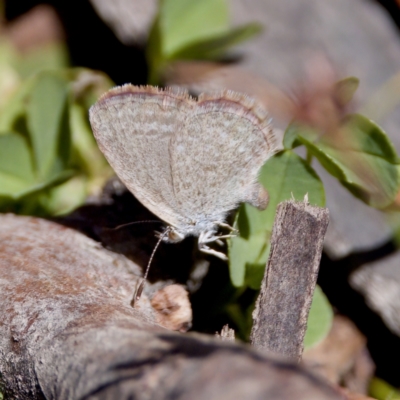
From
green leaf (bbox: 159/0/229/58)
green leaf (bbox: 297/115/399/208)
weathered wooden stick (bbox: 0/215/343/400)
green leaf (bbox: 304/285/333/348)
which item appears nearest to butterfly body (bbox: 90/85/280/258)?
green leaf (bbox: 297/115/399/208)

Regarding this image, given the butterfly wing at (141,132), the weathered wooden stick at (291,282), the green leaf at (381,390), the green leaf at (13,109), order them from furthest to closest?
the green leaf at (13,109) → the green leaf at (381,390) → the butterfly wing at (141,132) → the weathered wooden stick at (291,282)

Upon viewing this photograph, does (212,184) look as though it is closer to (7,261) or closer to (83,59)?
(7,261)

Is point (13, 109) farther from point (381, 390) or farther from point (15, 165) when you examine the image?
point (381, 390)

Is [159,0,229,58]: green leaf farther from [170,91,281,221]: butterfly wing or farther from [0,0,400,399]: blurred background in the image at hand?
[170,91,281,221]: butterfly wing

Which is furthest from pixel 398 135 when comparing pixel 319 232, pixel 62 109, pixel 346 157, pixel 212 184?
pixel 62 109

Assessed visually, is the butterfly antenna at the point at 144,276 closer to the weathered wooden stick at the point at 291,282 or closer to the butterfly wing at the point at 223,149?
the butterfly wing at the point at 223,149

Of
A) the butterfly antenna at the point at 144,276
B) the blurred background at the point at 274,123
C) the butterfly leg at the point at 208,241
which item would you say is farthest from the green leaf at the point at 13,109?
the butterfly leg at the point at 208,241
